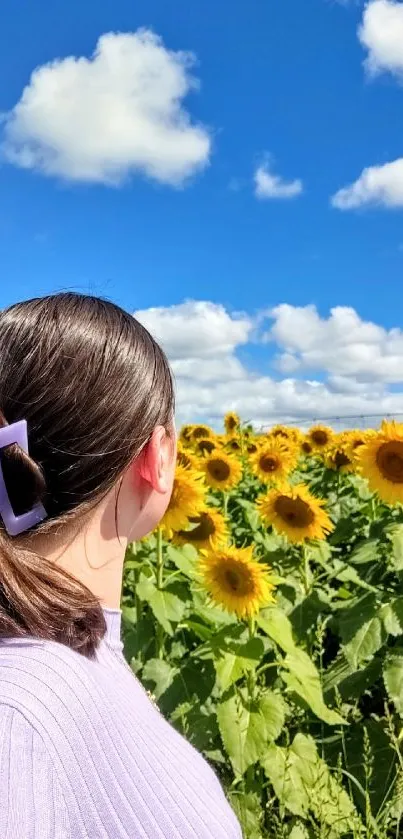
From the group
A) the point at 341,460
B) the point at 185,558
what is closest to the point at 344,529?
the point at 185,558

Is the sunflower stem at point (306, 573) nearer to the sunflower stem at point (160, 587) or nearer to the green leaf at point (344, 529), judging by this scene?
the green leaf at point (344, 529)

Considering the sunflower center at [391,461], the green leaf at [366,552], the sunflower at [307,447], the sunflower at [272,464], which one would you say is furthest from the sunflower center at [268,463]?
the green leaf at [366,552]

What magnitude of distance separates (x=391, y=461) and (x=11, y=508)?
3.27 metres

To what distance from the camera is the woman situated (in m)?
1.14

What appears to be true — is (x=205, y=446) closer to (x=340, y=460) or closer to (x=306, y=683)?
(x=340, y=460)

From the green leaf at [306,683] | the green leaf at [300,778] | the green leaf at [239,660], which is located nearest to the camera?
the green leaf at [300,778]

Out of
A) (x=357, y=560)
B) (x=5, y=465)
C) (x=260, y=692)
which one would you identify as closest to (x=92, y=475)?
(x=5, y=465)

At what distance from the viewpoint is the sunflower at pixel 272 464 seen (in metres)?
6.25

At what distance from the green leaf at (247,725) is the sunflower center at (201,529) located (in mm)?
1213

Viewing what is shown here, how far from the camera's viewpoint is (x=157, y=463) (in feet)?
5.10

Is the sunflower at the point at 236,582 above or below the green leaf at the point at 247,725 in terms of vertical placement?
above

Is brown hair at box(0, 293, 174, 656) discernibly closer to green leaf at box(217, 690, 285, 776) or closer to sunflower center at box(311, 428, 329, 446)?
green leaf at box(217, 690, 285, 776)

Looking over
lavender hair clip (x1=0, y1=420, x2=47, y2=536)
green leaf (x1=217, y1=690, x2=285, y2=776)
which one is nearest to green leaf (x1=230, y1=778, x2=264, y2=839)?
green leaf (x1=217, y1=690, x2=285, y2=776)

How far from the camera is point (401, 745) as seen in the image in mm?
3422
